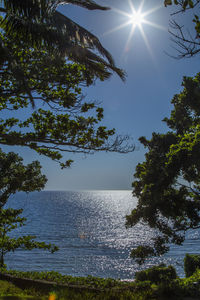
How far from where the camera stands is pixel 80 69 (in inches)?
305

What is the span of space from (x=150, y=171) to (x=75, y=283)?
26.5 ft

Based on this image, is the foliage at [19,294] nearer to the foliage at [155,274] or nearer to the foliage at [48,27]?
the foliage at [48,27]

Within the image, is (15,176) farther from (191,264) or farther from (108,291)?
(191,264)

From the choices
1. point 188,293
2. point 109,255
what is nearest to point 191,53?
point 188,293

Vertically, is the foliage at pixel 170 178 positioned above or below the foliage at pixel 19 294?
above

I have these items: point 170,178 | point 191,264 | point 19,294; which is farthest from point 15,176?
point 191,264

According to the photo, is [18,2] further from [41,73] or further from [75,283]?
[75,283]

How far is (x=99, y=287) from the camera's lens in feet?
33.0

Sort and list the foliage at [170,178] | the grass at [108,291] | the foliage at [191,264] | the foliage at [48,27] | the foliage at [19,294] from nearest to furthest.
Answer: the foliage at [48,27]
the foliage at [19,294]
the grass at [108,291]
the foliage at [170,178]
the foliage at [191,264]

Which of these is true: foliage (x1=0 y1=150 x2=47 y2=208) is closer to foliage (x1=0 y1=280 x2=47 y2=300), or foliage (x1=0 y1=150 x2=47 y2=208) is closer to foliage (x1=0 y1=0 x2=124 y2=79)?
foliage (x1=0 y1=280 x2=47 y2=300)

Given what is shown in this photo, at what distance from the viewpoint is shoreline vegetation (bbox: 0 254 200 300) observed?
24.8 feet

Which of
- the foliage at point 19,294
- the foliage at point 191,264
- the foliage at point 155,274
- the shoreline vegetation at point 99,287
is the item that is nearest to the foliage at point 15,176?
the shoreline vegetation at point 99,287

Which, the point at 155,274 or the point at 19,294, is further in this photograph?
the point at 155,274

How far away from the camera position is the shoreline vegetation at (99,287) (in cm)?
755
